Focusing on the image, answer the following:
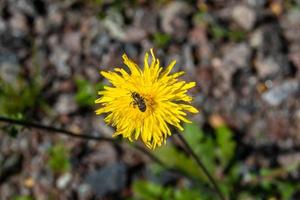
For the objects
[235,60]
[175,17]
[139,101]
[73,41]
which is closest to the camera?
[139,101]

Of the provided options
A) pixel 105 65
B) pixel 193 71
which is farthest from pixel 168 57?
pixel 105 65

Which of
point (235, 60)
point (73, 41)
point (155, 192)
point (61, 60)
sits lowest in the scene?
point (155, 192)

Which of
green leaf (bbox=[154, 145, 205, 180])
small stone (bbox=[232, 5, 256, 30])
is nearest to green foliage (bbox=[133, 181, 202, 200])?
green leaf (bbox=[154, 145, 205, 180])

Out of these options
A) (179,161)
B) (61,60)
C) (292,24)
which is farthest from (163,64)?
(292,24)

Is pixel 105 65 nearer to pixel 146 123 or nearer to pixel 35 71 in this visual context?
pixel 35 71

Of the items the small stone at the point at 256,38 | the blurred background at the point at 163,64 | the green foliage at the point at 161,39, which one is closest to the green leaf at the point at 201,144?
the blurred background at the point at 163,64

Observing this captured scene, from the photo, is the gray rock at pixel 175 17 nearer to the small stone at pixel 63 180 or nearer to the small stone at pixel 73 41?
the small stone at pixel 73 41

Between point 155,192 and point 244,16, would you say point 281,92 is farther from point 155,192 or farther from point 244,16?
point 155,192
